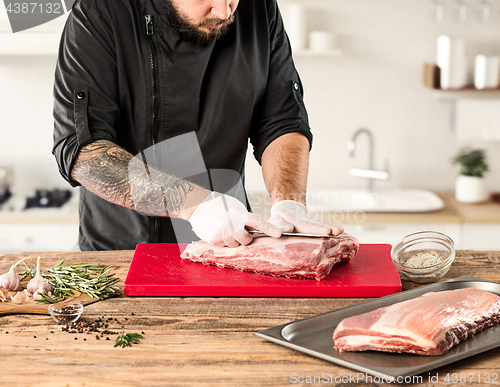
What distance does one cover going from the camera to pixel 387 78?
413cm

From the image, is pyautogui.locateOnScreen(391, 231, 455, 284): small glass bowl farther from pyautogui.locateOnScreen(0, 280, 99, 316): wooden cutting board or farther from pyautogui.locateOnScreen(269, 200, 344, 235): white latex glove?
pyautogui.locateOnScreen(0, 280, 99, 316): wooden cutting board

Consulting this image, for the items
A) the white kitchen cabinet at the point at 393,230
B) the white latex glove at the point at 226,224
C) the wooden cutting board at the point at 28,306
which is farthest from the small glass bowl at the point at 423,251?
the white kitchen cabinet at the point at 393,230

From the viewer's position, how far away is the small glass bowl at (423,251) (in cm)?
161

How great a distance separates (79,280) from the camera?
162 cm

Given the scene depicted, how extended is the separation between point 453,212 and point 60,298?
291 centimetres

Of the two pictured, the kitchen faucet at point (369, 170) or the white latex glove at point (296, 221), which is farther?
the kitchen faucet at point (369, 170)

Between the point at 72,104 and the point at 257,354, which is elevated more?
the point at 72,104

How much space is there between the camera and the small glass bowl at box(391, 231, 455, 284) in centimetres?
161

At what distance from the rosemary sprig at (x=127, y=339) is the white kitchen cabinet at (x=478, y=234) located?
9.48 feet

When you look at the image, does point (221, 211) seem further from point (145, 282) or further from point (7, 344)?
point (7, 344)

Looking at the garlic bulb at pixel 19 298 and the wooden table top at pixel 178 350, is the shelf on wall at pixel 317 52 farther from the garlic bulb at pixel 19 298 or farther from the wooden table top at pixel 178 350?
the garlic bulb at pixel 19 298

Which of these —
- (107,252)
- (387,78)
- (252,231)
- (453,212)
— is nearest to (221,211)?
(252,231)

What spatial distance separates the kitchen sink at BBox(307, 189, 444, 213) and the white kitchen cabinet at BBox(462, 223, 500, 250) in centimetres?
31

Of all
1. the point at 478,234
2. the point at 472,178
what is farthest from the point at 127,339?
the point at 472,178
